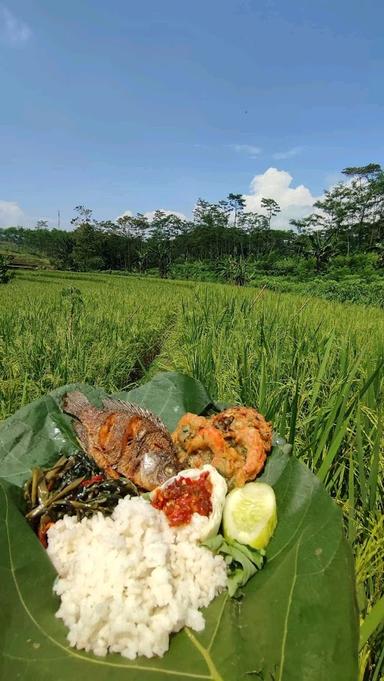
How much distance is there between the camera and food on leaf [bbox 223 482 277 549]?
4.07 ft

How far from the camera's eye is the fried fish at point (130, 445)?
151cm

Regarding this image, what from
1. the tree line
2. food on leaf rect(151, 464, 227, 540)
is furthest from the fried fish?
the tree line

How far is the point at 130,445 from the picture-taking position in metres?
1.57

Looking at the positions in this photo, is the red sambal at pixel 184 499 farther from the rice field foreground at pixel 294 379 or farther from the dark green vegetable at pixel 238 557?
the rice field foreground at pixel 294 379

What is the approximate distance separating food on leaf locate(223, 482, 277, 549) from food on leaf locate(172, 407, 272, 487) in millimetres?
124

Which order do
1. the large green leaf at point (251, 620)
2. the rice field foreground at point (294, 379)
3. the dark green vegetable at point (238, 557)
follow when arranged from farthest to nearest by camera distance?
1. the rice field foreground at point (294, 379)
2. the dark green vegetable at point (238, 557)
3. the large green leaf at point (251, 620)

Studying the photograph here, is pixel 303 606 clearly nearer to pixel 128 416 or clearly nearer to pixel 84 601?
pixel 84 601

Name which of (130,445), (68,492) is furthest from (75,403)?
(68,492)

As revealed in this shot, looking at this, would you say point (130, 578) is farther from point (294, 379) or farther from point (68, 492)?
point (294, 379)

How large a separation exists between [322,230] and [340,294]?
82.0ft

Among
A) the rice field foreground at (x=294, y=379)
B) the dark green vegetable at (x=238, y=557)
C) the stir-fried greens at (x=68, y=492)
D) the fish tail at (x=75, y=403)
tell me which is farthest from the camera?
the fish tail at (x=75, y=403)

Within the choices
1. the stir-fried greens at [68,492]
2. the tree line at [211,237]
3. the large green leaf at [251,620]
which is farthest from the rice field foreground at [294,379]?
the tree line at [211,237]

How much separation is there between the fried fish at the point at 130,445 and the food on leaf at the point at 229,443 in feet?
0.20

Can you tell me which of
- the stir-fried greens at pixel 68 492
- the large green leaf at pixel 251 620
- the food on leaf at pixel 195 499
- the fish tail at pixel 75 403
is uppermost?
the fish tail at pixel 75 403
